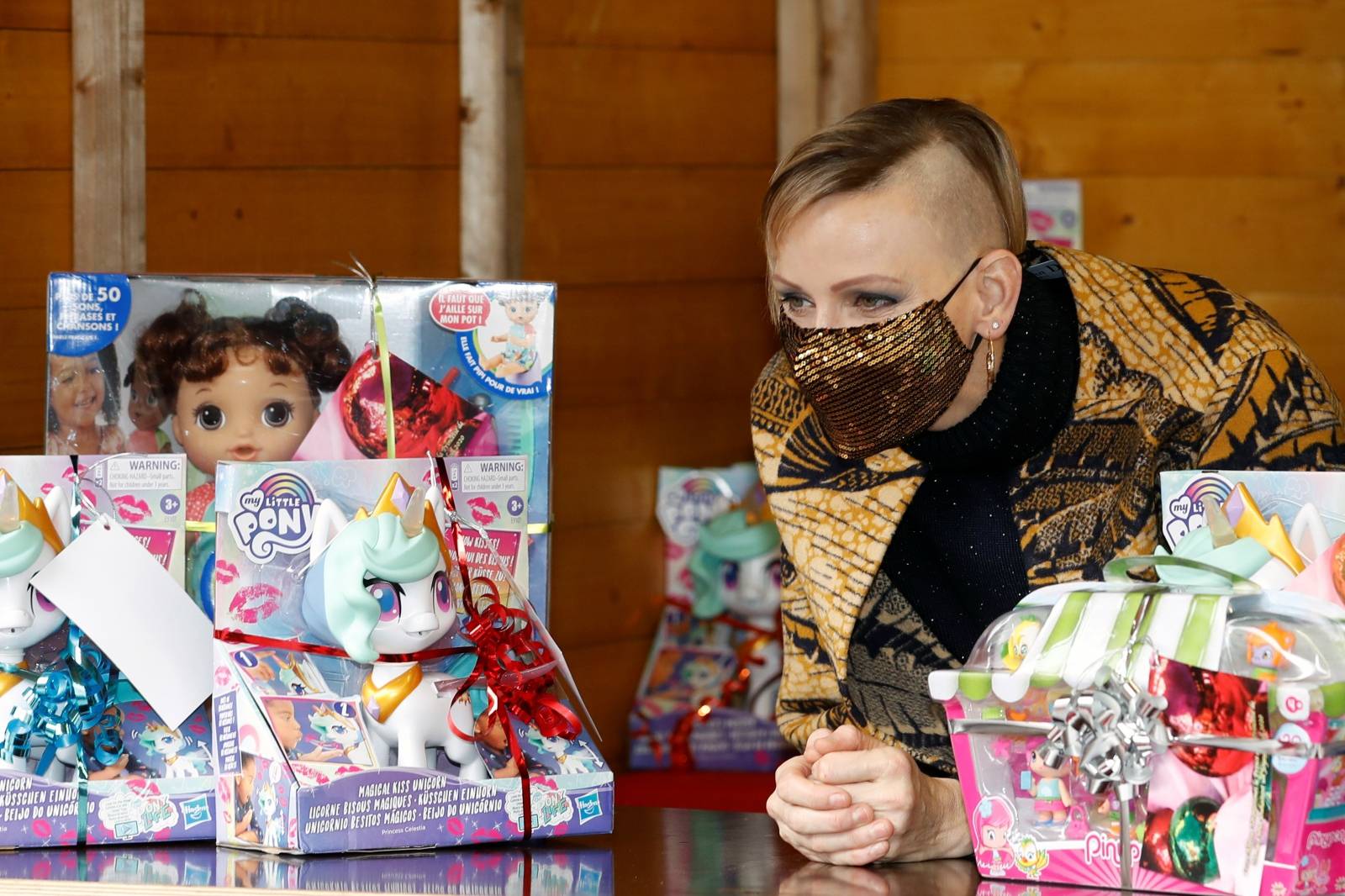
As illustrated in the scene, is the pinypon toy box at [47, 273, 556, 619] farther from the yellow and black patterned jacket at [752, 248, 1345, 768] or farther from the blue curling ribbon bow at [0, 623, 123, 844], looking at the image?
the yellow and black patterned jacket at [752, 248, 1345, 768]

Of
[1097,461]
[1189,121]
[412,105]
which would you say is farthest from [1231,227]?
[1097,461]

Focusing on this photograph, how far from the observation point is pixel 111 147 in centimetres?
181

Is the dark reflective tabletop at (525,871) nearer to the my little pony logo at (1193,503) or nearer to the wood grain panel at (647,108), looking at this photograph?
the my little pony logo at (1193,503)

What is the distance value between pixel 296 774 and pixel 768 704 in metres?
1.68

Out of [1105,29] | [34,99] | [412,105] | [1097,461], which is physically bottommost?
A: [1097,461]

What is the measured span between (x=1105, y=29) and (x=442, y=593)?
2053mm

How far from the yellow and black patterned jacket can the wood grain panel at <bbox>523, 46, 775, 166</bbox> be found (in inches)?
44.5

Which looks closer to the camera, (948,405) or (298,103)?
(948,405)

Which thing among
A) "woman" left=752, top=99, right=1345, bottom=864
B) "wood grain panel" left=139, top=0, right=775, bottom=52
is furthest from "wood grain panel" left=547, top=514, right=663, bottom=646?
"woman" left=752, top=99, right=1345, bottom=864

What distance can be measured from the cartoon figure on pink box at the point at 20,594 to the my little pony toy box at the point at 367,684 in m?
0.12

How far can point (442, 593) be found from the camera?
3.59 feet

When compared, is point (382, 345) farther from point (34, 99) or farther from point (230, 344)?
point (34, 99)

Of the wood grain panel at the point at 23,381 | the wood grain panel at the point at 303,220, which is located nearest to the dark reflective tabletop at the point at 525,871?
the wood grain panel at the point at 23,381

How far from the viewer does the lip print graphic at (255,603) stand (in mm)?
1099
